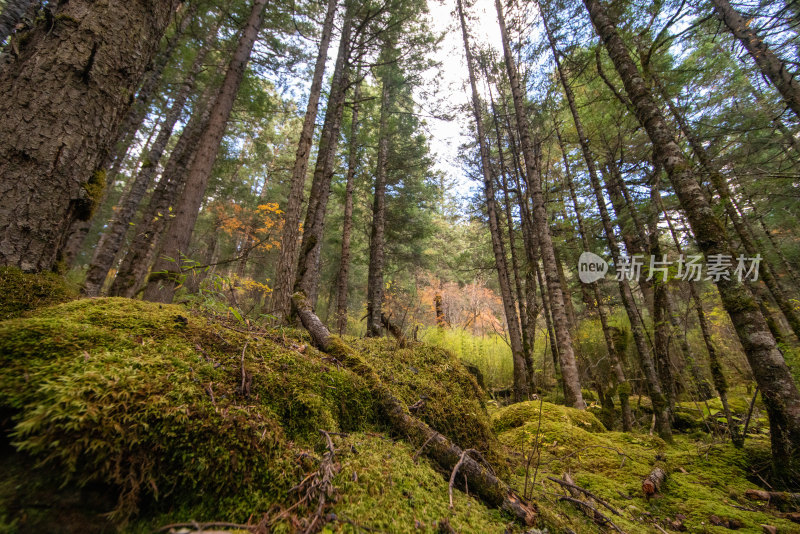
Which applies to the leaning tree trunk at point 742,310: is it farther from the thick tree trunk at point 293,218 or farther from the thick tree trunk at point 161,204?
the thick tree trunk at point 161,204

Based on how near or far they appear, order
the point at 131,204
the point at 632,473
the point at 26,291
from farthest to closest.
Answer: the point at 131,204, the point at 632,473, the point at 26,291

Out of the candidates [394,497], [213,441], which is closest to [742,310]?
[394,497]

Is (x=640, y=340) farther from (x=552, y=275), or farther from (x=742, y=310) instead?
(x=742, y=310)

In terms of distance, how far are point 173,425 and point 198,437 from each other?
90mm

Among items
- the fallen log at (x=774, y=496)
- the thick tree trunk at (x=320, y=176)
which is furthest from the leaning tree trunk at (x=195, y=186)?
the fallen log at (x=774, y=496)

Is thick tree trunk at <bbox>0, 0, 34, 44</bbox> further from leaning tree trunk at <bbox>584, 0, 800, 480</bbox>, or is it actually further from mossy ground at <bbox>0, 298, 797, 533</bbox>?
leaning tree trunk at <bbox>584, 0, 800, 480</bbox>

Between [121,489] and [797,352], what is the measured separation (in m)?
6.50

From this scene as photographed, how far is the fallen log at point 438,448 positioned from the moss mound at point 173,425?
11 cm

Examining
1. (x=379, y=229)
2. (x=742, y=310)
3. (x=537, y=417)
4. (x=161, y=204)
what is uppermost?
(x=379, y=229)

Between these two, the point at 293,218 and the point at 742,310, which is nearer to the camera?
the point at 742,310

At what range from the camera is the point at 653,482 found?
2561 millimetres

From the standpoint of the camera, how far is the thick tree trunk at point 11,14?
14.3 ft

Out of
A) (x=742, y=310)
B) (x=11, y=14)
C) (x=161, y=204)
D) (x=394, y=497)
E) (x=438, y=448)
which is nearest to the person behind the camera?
(x=394, y=497)

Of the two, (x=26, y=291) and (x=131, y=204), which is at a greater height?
(x=131, y=204)
